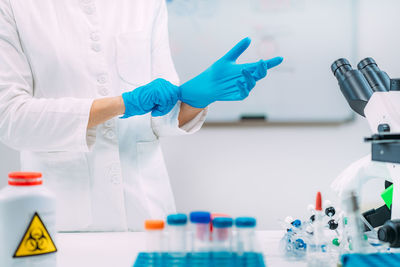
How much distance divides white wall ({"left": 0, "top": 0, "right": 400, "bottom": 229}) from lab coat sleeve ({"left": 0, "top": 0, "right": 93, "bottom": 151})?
0.84 meters

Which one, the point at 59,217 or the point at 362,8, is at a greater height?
the point at 362,8

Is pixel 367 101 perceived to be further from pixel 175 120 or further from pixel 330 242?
pixel 175 120

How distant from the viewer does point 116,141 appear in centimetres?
129

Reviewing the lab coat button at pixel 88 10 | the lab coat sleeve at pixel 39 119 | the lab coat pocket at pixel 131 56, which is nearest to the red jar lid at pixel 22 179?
the lab coat sleeve at pixel 39 119

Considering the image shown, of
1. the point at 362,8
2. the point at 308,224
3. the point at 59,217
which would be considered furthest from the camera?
the point at 362,8

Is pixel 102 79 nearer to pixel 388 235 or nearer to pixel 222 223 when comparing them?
pixel 222 223

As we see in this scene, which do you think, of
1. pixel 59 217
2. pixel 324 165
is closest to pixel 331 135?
pixel 324 165

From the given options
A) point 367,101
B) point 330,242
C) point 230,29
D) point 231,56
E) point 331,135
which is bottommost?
point 330,242

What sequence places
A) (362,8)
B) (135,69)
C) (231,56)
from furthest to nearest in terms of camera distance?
(362,8)
(135,69)
(231,56)

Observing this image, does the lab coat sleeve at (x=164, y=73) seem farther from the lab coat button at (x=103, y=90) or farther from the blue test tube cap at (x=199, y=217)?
the blue test tube cap at (x=199, y=217)

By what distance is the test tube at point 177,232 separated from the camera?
0.65 metres

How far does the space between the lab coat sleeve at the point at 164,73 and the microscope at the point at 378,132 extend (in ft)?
1.66

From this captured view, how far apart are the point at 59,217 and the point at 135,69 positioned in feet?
1.83

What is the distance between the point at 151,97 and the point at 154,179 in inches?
13.3
